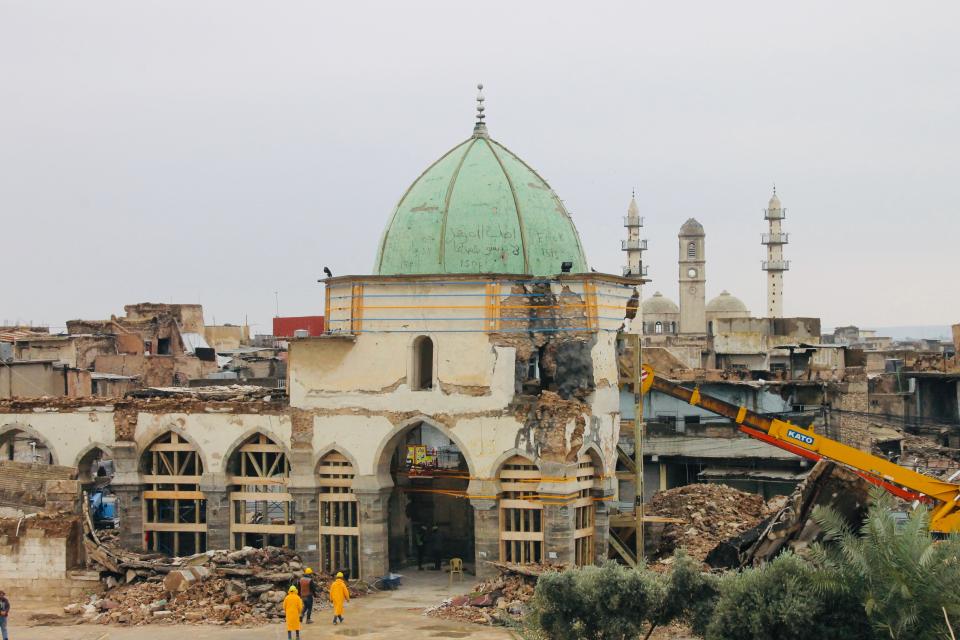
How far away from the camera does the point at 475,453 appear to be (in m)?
26.5

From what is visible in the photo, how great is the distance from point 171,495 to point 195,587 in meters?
4.48

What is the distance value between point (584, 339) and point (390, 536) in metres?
6.76

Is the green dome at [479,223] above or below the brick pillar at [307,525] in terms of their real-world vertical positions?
above

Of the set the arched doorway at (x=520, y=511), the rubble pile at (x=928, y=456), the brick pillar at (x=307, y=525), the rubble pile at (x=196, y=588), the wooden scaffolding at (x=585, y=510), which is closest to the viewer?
the rubble pile at (x=196, y=588)

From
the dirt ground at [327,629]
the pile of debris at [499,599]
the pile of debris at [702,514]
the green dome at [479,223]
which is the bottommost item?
the dirt ground at [327,629]

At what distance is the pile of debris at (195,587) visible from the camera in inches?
956

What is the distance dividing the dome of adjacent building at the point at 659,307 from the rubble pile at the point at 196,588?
264ft

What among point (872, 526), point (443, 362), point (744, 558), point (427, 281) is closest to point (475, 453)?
point (443, 362)

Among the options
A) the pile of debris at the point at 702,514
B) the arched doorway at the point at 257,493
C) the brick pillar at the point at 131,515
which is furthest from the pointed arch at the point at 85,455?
the pile of debris at the point at 702,514

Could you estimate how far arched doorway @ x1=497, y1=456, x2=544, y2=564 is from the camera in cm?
2627

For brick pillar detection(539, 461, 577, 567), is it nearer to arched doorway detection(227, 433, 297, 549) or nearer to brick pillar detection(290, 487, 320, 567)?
brick pillar detection(290, 487, 320, 567)

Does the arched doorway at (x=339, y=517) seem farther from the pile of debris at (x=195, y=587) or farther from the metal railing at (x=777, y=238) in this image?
the metal railing at (x=777, y=238)

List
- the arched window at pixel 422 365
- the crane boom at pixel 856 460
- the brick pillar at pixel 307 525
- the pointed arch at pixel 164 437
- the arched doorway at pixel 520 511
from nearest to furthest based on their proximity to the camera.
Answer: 1. the crane boom at pixel 856 460
2. the arched doorway at pixel 520 511
3. the arched window at pixel 422 365
4. the brick pillar at pixel 307 525
5. the pointed arch at pixel 164 437

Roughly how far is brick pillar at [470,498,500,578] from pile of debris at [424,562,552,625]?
1.04 ft
